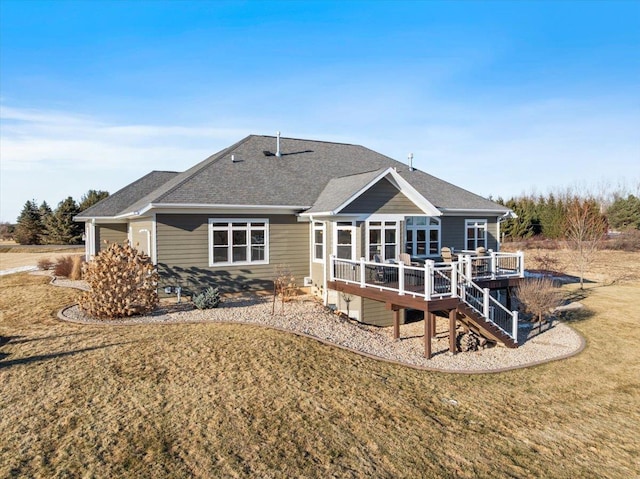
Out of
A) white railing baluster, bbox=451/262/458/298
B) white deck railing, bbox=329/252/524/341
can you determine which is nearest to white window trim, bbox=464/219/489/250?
white deck railing, bbox=329/252/524/341

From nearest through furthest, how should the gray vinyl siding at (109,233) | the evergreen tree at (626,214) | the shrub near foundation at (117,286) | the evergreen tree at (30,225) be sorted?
1. the shrub near foundation at (117,286)
2. the gray vinyl siding at (109,233)
3. the evergreen tree at (30,225)
4. the evergreen tree at (626,214)

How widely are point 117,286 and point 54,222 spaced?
38.6m

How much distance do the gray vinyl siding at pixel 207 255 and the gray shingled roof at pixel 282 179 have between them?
792 mm

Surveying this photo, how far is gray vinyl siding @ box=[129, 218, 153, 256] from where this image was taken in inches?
664

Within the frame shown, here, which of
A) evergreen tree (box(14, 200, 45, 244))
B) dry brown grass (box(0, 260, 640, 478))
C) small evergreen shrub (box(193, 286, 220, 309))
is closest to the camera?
dry brown grass (box(0, 260, 640, 478))

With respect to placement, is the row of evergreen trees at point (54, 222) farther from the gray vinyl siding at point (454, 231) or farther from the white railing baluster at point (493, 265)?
the white railing baluster at point (493, 265)

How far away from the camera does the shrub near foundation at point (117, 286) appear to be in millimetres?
12938

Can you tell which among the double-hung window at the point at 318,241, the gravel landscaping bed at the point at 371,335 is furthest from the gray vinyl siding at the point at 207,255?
the gravel landscaping bed at the point at 371,335

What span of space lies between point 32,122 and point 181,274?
10614mm

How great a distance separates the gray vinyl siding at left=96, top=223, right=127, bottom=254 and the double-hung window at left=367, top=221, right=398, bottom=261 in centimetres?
1404

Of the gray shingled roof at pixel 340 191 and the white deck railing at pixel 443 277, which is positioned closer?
the white deck railing at pixel 443 277

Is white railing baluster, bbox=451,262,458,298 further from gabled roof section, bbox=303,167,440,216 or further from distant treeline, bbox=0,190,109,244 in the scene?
distant treeline, bbox=0,190,109,244

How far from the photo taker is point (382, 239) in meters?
16.1

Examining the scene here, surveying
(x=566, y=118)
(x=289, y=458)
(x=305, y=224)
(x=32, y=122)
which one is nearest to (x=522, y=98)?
(x=566, y=118)
